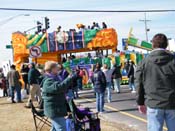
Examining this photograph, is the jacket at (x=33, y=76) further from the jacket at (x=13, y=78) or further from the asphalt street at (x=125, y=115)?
the jacket at (x=13, y=78)

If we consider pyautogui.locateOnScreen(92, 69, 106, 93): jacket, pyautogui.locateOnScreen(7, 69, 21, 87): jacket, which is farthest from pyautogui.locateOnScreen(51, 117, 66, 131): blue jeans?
pyautogui.locateOnScreen(7, 69, 21, 87): jacket

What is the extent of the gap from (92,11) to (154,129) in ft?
61.2

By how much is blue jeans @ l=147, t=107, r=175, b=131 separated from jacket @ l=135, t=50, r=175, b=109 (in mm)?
61

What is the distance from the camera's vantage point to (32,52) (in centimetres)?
2216

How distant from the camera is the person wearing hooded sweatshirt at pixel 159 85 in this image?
5797 millimetres

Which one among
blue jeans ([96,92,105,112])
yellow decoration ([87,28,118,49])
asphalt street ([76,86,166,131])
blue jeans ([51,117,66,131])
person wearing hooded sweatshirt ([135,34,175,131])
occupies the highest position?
yellow decoration ([87,28,118,49])

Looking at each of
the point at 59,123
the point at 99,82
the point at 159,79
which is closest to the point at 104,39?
the point at 99,82

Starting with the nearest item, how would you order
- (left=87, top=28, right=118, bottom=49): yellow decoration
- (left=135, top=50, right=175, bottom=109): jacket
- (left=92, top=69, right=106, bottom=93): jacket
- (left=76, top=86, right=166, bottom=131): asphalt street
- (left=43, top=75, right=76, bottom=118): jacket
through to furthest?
1. (left=135, top=50, right=175, bottom=109): jacket
2. (left=43, top=75, right=76, bottom=118): jacket
3. (left=76, top=86, right=166, bottom=131): asphalt street
4. (left=92, top=69, right=106, bottom=93): jacket
5. (left=87, top=28, right=118, bottom=49): yellow decoration

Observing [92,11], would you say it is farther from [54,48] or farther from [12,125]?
[12,125]

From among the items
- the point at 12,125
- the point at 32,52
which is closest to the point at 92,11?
the point at 32,52

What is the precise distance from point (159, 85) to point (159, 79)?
0.24 feet

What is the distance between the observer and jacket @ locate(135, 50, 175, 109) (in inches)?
228

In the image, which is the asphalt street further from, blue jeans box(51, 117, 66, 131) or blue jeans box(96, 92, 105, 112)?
blue jeans box(51, 117, 66, 131)

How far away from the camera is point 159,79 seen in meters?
5.86
